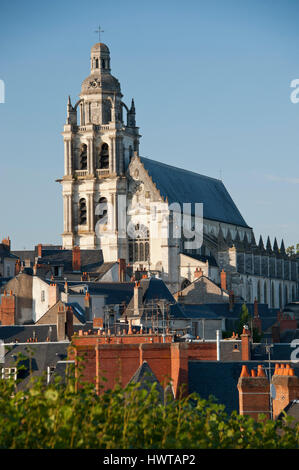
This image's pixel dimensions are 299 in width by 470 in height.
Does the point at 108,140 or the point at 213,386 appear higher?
the point at 108,140

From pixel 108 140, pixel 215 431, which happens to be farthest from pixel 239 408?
pixel 108 140

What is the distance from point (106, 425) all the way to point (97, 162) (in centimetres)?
9434

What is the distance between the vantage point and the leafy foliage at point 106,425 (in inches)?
762

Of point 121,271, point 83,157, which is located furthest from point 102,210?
point 121,271

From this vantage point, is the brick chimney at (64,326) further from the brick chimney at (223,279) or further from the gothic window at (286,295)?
the gothic window at (286,295)

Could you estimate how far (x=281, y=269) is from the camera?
130m

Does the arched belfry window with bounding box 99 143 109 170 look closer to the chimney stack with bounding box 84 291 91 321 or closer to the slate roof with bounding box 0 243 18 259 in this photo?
the slate roof with bounding box 0 243 18 259

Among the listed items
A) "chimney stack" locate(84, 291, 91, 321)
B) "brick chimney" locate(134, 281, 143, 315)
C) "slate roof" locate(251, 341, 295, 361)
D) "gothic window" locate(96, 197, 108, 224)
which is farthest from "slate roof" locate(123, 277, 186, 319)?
"gothic window" locate(96, 197, 108, 224)

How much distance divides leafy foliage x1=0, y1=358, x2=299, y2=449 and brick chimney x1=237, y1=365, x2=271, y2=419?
407 inches

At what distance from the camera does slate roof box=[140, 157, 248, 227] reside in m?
116

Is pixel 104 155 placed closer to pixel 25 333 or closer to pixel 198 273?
pixel 198 273

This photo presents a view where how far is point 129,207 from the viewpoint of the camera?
112 meters
